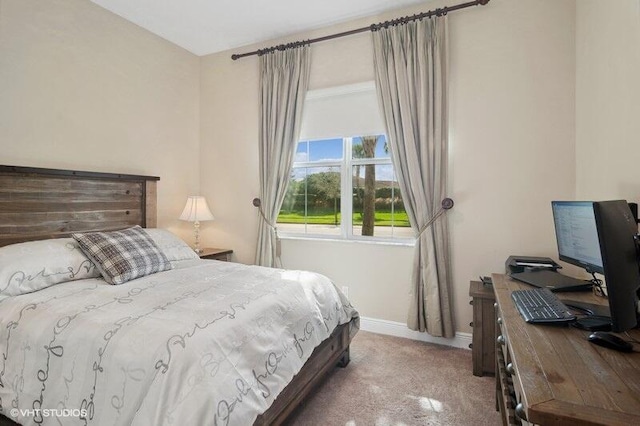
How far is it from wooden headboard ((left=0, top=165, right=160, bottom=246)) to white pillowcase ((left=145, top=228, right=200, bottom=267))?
40cm

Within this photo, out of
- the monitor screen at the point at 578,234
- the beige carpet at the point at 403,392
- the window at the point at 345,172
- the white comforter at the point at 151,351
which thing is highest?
the window at the point at 345,172

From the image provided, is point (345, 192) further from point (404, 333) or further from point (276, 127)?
point (404, 333)

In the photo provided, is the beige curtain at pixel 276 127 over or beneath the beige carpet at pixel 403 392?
over

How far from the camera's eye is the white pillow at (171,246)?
2.69 metres

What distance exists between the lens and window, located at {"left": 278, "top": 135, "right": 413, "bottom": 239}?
3.04 m

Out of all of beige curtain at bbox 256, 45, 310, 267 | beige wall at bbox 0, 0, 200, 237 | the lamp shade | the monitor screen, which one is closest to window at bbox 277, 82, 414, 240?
beige curtain at bbox 256, 45, 310, 267

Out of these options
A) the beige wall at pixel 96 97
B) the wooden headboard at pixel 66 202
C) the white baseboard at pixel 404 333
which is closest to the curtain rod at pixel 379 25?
the beige wall at pixel 96 97

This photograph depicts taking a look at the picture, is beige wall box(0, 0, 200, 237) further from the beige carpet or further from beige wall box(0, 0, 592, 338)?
the beige carpet

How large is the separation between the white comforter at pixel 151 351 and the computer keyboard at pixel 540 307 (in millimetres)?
1059

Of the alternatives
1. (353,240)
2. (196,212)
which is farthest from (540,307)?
(196,212)

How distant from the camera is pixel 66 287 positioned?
1.90 meters

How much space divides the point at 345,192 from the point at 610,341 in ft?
7.72

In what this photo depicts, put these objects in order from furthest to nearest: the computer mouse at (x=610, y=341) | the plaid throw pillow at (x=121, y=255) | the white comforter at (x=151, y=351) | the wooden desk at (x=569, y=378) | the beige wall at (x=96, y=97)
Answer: the beige wall at (x=96, y=97)
the plaid throw pillow at (x=121, y=255)
the white comforter at (x=151, y=351)
the computer mouse at (x=610, y=341)
the wooden desk at (x=569, y=378)

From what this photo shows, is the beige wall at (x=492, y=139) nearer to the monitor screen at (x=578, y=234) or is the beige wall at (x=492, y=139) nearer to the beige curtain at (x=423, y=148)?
the beige curtain at (x=423, y=148)
